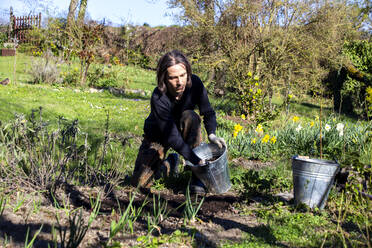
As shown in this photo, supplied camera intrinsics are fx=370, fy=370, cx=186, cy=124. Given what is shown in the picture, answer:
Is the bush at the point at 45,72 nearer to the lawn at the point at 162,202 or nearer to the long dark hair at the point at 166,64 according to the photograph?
the lawn at the point at 162,202

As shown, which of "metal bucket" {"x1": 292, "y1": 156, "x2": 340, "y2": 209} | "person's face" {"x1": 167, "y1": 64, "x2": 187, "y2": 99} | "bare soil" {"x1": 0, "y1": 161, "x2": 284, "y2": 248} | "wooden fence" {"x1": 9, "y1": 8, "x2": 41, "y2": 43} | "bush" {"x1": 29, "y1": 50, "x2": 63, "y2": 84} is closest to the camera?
"bare soil" {"x1": 0, "y1": 161, "x2": 284, "y2": 248}

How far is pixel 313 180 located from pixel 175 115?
1.29m

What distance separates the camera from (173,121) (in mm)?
2887

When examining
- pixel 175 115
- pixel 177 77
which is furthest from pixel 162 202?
pixel 177 77

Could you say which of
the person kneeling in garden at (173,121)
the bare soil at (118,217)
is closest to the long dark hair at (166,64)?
the person kneeling in garden at (173,121)

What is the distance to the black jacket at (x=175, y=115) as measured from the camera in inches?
110

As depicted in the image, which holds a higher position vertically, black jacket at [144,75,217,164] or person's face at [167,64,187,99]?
person's face at [167,64,187,99]

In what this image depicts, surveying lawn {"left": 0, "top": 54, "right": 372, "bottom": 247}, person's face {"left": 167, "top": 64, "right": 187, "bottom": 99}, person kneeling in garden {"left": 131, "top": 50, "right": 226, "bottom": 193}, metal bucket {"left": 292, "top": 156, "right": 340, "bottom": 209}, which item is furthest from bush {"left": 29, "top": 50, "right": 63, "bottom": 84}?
metal bucket {"left": 292, "top": 156, "right": 340, "bottom": 209}

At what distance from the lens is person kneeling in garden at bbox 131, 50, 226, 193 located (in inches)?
110

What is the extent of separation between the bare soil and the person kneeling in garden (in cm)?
29

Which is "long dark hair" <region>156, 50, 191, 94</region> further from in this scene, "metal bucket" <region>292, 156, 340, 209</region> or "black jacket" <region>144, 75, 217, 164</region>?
"metal bucket" <region>292, 156, 340, 209</region>

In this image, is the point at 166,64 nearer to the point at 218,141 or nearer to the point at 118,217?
the point at 218,141

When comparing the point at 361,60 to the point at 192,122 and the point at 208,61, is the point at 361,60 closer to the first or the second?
the point at 208,61

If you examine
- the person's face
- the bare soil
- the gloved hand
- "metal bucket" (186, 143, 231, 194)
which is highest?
the person's face
